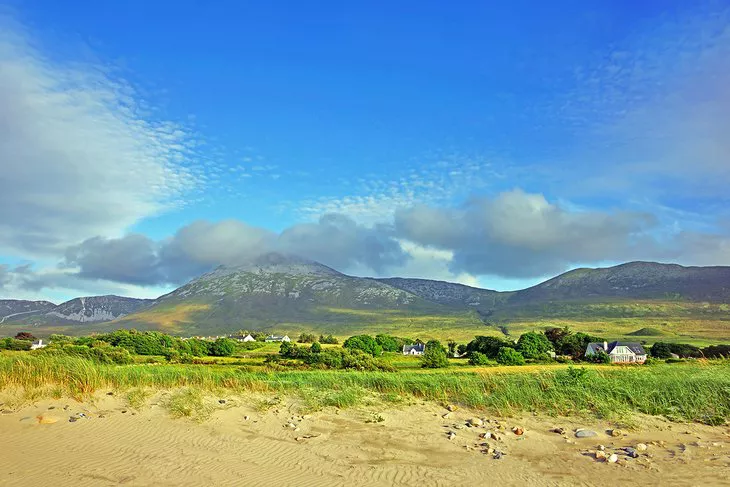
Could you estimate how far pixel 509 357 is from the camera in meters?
92.1

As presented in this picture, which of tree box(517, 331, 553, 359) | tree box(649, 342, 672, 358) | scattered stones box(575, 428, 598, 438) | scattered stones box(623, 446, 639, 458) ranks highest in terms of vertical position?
scattered stones box(575, 428, 598, 438)

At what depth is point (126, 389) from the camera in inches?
673

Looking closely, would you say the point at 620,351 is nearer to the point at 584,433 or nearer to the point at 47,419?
the point at 584,433

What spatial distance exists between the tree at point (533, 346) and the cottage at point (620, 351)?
29.8 ft

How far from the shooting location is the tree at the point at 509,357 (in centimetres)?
9004

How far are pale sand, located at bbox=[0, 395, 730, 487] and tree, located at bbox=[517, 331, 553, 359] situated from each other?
284 ft

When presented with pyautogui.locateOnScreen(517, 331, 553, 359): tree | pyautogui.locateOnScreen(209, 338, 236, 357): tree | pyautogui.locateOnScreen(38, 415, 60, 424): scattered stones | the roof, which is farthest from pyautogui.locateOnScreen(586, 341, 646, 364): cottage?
pyautogui.locateOnScreen(38, 415, 60, 424): scattered stones

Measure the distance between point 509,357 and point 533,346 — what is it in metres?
9.93

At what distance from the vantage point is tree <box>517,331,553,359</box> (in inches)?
3778

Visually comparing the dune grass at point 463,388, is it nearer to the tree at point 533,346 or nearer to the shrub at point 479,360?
the shrub at point 479,360

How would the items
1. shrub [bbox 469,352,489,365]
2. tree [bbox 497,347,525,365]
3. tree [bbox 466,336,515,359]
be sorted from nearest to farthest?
shrub [bbox 469,352,489,365]
tree [bbox 497,347,525,365]
tree [bbox 466,336,515,359]

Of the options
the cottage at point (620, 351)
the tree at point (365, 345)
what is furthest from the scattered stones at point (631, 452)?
the tree at point (365, 345)

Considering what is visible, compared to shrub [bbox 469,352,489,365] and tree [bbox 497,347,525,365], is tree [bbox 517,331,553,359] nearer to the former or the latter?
tree [bbox 497,347,525,365]

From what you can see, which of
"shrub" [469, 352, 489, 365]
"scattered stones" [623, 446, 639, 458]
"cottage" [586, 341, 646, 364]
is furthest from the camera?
"cottage" [586, 341, 646, 364]
